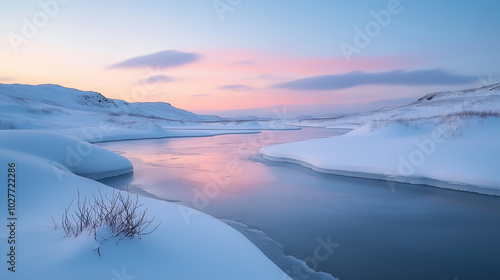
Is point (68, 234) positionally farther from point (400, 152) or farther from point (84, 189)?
point (400, 152)

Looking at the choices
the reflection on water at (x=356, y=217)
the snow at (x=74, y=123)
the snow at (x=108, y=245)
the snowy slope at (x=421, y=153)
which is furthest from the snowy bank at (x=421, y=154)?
the snow at (x=74, y=123)

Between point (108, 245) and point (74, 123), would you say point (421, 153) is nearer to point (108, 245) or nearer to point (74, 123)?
point (108, 245)

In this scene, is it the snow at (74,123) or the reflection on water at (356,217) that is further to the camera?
the snow at (74,123)

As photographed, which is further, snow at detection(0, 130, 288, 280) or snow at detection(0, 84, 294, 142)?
snow at detection(0, 84, 294, 142)

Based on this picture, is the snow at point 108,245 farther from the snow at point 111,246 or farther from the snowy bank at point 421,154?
the snowy bank at point 421,154

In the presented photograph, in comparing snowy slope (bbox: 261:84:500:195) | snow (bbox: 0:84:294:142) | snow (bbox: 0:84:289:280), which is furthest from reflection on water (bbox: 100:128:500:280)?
snow (bbox: 0:84:294:142)

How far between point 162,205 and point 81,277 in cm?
322

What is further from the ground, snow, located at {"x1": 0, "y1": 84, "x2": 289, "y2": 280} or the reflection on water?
snow, located at {"x1": 0, "y1": 84, "x2": 289, "y2": 280}

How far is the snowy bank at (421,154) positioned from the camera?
328 inches

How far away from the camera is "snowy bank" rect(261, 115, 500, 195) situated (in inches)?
328

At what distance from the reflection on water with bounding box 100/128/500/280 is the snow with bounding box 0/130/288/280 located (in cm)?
109

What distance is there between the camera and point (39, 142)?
28.8ft

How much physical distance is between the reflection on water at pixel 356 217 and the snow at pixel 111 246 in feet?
3.58

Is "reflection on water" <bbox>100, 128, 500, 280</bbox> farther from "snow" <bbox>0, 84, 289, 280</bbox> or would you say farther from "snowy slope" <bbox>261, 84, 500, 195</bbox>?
"snow" <bbox>0, 84, 289, 280</bbox>
